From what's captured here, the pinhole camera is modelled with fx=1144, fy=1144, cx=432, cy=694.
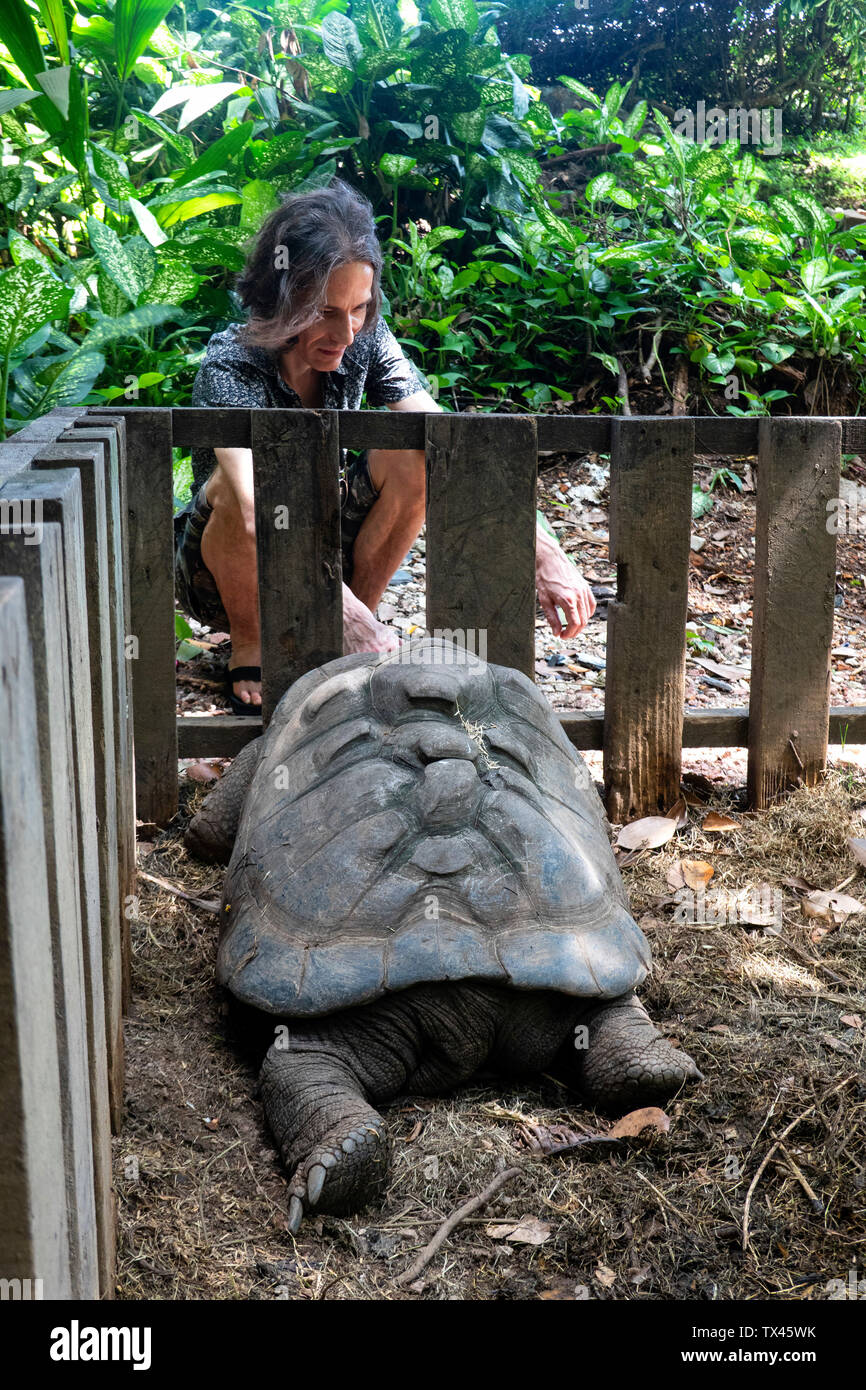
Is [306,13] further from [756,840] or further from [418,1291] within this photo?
[418,1291]

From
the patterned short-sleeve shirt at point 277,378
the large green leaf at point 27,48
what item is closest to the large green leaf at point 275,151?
the large green leaf at point 27,48

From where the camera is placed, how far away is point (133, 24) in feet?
19.6

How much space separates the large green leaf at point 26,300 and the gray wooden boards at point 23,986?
3156mm

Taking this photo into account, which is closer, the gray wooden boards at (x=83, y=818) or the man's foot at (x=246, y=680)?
the gray wooden boards at (x=83, y=818)

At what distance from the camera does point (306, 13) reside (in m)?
7.73

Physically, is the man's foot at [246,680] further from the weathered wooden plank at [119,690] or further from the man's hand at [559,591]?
the man's hand at [559,591]

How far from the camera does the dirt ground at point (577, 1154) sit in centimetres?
194

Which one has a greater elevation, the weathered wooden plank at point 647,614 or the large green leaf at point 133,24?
the large green leaf at point 133,24

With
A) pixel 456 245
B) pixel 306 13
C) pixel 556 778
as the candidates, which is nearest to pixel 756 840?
pixel 556 778

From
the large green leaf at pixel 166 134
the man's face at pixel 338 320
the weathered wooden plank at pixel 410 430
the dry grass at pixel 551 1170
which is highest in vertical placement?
the large green leaf at pixel 166 134

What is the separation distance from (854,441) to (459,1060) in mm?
2441

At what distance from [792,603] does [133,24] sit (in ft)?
15.6

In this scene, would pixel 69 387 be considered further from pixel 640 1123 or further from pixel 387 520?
pixel 640 1123

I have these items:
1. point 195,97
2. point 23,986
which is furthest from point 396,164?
point 23,986
